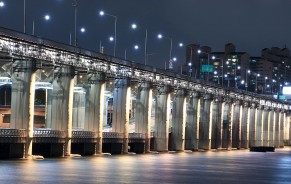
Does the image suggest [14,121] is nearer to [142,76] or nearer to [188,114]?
[142,76]

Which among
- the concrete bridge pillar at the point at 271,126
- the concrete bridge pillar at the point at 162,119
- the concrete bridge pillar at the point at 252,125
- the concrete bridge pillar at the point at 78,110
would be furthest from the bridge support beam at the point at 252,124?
the concrete bridge pillar at the point at 78,110

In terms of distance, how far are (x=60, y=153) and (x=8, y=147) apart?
10.5 meters

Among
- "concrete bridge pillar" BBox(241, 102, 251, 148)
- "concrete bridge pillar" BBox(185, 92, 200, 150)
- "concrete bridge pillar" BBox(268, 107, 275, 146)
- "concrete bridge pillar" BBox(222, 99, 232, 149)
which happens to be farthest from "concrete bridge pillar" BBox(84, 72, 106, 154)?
"concrete bridge pillar" BBox(268, 107, 275, 146)

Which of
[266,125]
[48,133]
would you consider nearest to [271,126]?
[266,125]

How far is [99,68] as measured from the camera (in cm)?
9425

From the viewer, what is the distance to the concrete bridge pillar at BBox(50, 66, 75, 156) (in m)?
86.2

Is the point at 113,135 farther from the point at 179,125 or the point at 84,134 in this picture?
the point at 179,125

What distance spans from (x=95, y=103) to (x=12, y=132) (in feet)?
76.5

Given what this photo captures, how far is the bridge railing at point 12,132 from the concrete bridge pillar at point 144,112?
34.6 metres

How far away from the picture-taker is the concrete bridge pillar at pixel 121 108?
100688 mm

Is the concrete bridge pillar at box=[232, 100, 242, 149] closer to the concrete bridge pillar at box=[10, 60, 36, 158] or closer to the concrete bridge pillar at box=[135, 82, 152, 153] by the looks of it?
the concrete bridge pillar at box=[135, 82, 152, 153]

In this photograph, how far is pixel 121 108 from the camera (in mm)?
102000

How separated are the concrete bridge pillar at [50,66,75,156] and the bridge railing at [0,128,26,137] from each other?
35.1ft

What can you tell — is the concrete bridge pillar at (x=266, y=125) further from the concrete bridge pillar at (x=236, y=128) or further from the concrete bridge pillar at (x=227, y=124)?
the concrete bridge pillar at (x=227, y=124)
